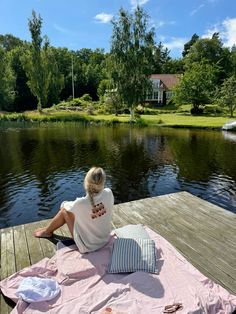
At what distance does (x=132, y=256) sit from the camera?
11.9 feet

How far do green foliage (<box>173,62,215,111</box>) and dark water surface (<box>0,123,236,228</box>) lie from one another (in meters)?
16.6

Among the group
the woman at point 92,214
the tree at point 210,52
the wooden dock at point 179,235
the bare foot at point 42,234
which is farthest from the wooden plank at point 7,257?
the tree at point 210,52

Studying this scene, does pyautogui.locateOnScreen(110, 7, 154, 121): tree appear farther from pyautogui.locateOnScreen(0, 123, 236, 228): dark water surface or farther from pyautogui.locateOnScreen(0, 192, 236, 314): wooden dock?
pyautogui.locateOnScreen(0, 192, 236, 314): wooden dock

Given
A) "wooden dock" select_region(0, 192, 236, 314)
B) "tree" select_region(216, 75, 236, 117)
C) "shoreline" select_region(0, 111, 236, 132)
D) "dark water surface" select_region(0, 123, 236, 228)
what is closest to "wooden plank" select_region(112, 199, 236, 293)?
"wooden dock" select_region(0, 192, 236, 314)

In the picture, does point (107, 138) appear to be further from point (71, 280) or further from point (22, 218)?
point (71, 280)

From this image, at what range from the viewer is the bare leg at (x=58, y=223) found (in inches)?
163

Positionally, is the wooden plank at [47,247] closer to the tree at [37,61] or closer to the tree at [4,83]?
the tree at [37,61]

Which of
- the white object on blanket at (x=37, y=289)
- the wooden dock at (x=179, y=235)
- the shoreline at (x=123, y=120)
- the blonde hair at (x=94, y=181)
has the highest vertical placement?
the blonde hair at (x=94, y=181)

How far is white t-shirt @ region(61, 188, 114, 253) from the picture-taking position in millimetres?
3820

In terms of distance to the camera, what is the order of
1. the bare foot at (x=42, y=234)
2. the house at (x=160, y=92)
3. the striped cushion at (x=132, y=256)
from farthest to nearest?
the house at (x=160, y=92), the bare foot at (x=42, y=234), the striped cushion at (x=132, y=256)

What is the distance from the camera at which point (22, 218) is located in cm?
807

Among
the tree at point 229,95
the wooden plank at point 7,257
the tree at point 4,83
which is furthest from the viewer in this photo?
the tree at point 4,83

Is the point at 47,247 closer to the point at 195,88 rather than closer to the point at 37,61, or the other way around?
the point at 195,88

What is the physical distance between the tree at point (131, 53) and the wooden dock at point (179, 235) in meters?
25.3
